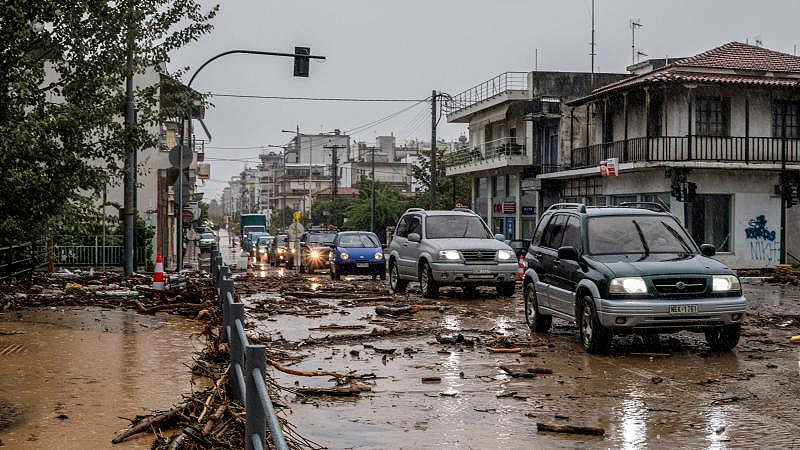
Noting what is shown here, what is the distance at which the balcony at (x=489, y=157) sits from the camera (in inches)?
2039

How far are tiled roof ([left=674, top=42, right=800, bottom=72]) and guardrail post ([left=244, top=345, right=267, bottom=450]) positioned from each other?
37.5m

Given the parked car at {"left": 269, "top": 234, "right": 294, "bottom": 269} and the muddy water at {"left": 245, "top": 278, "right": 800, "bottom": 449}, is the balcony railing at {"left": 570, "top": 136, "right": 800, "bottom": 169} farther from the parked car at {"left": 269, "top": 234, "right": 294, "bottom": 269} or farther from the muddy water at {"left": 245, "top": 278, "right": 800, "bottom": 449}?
the muddy water at {"left": 245, "top": 278, "right": 800, "bottom": 449}

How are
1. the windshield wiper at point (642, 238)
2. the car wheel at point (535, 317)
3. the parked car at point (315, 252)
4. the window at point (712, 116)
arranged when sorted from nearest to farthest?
the windshield wiper at point (642, 238) → the car wheel at point (535, 317) → the parked car at point (315, 252) → the window at point (712, 116)

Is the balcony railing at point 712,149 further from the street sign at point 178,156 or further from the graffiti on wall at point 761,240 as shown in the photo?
the street sign at point 178,156

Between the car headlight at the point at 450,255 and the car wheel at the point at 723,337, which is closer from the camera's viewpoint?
the car wheel at the point at 723,337

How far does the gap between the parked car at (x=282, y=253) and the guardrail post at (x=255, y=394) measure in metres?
39.2

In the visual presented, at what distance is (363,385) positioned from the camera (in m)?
9.73

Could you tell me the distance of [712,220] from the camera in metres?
39.2

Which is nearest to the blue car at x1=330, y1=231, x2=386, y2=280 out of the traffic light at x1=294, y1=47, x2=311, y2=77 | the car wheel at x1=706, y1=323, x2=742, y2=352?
the traffic light at x1=294, y1=47, x2=311, y2=77

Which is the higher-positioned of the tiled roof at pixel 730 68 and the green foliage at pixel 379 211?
the tiled roof at pixel 730 68

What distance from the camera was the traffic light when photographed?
26422 millimetres

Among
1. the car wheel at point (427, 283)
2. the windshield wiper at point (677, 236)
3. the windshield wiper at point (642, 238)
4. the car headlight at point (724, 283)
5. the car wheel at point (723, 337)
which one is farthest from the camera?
the car wheel at point (427, 283)

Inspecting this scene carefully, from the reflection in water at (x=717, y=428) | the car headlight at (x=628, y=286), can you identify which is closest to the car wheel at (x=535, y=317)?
the car headlight at (x=628, y=286)

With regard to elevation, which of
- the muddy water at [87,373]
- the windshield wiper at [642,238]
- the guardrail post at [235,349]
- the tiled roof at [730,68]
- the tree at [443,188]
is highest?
the tiled roof at [730,68]
